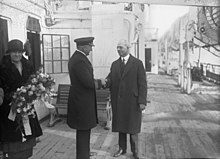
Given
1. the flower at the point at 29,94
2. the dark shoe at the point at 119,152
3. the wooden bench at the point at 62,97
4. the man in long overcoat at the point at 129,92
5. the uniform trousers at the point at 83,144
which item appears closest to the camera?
the flower at the point at 29,94

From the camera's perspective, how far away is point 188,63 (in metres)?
8.53

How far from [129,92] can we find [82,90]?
0.61 meters

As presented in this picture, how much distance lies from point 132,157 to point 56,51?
1526mm

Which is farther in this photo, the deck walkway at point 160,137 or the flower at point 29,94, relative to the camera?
the deck walkway at point 160,137

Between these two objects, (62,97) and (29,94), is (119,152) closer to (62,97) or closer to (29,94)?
(62,97)

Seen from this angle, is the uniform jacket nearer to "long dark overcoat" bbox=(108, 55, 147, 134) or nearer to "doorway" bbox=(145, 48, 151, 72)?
"long dark overcoat" bbox=(108, 55, 147, 134)

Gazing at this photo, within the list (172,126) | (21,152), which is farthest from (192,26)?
(21,152)

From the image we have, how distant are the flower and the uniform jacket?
6 cm

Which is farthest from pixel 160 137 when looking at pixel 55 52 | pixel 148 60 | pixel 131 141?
pixel 148 60

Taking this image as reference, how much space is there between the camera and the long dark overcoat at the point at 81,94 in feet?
8.55

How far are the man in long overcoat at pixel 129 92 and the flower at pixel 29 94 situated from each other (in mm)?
1045

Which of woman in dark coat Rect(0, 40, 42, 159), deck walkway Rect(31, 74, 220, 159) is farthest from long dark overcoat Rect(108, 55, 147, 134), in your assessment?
woman in dark coat Rect(0, 40, 42, 159)

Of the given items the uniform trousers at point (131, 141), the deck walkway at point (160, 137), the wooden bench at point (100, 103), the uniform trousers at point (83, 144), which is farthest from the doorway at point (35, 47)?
the uniform trousers at point (131, 141)

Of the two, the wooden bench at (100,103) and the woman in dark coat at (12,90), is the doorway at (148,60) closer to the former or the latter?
the wooden bench at (100,103)
